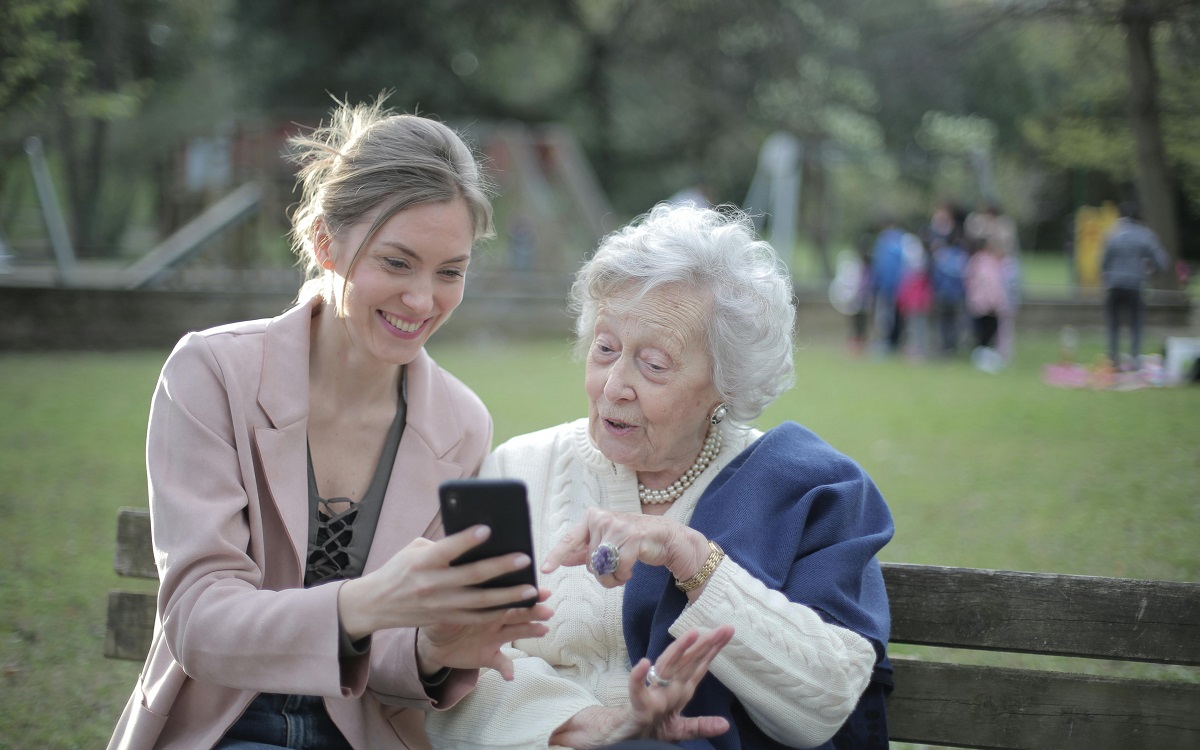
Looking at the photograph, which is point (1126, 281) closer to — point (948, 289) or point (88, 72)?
point (948, 289)

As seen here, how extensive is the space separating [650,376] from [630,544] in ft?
1.93

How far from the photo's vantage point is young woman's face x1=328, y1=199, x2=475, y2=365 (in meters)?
2.69

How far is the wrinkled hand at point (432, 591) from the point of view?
2045 mm

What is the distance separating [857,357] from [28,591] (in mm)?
13490

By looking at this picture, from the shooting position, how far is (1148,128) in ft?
38.1

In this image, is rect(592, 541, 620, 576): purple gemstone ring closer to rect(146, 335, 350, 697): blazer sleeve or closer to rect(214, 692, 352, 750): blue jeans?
rect(146, 335, 350, 697): blazer sleeve

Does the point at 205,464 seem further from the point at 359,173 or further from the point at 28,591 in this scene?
the point at 28,591

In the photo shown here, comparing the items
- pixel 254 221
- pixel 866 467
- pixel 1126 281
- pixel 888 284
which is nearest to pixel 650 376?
pixel 866 467

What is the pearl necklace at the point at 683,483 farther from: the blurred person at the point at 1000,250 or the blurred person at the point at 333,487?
the blurred person at the point at 1000,250

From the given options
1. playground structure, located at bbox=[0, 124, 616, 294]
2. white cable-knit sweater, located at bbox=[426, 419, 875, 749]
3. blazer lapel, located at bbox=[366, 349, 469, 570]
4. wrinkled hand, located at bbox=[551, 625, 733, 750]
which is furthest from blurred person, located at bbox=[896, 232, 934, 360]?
wrinkled hand, located at bbox=[551, 625, 733, 750]

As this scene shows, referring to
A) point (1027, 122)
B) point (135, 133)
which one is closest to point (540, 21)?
point (135, 133)

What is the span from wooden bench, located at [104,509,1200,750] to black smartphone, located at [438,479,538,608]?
1.34 metres

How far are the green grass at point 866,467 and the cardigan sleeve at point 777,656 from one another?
0.76 meters

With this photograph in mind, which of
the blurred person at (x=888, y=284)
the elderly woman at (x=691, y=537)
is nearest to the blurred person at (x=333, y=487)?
the elderly woman at (x=691, y=537)
